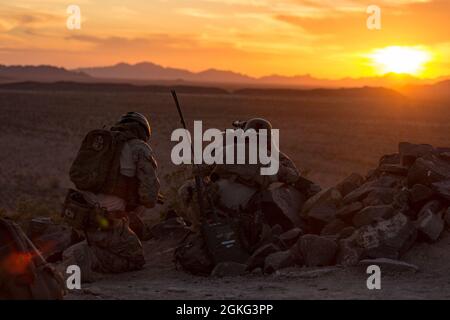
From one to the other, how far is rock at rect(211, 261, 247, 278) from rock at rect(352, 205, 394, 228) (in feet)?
5.08

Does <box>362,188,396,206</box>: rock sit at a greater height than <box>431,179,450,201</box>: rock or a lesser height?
lesser

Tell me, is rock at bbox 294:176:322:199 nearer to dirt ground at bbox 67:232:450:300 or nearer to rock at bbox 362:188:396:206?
rock at bbox 362:188:396:206

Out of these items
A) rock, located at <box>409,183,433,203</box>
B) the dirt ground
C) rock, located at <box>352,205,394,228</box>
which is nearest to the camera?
the dirt ground

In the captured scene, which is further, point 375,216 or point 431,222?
point 375,216

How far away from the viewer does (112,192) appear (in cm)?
709

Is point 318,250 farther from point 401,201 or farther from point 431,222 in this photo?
point 401,201

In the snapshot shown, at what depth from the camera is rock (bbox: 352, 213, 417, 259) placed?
7.07 metres

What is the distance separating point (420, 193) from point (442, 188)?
26 centimetres

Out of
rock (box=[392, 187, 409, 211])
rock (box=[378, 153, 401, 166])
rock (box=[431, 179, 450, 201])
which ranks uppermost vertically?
rock (box=[378, 153, 401, 166])

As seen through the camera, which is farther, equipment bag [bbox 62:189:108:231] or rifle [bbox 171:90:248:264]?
rifle [bbox 171:90:248:264]

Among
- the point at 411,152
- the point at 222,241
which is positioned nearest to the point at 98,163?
the point at 222,241

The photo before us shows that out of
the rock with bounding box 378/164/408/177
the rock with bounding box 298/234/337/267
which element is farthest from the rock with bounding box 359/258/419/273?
the rock with bounding box 378/164/408/177

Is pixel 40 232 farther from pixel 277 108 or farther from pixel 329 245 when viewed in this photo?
pixel 277 108
